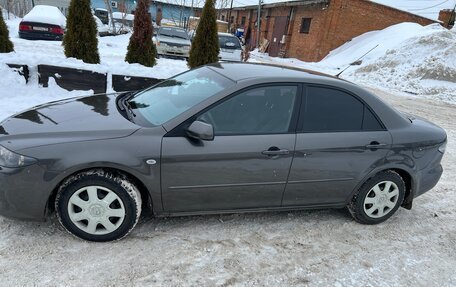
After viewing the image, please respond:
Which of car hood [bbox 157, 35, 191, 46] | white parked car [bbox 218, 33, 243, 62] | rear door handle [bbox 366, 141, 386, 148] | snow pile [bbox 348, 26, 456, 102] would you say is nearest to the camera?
rear door handle [bbox 366, 141, 386, 148]

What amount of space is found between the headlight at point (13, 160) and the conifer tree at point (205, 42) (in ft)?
18.3

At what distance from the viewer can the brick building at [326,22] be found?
21.3 meters

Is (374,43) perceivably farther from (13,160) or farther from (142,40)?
(13,160)

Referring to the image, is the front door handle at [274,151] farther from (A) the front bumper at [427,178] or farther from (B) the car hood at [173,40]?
(B) the car hood at [173,40]

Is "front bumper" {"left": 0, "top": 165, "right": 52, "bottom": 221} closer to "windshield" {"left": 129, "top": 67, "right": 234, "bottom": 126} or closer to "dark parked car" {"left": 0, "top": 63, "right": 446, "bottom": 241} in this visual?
"dark parked car" {"left": 0, "top": 63, "right": 446, "bottom": 241}

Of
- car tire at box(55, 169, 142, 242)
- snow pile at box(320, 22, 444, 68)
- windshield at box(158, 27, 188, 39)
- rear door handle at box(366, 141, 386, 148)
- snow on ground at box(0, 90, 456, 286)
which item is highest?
snow pile at box(320, 22, 444, 68)

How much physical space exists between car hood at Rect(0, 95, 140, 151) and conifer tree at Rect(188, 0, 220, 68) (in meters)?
4.69

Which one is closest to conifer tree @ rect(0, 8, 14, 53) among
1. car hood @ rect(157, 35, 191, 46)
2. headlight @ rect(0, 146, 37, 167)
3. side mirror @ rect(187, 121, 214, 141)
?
headlight @ rect(0, 146, 37, 167)

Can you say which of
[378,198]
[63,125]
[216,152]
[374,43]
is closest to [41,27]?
[63,125]

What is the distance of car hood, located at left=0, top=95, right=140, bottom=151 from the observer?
285 centimetres

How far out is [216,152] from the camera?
10.1 feet

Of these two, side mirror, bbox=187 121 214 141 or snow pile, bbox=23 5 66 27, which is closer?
side mirror, bbox=187 121 214 141

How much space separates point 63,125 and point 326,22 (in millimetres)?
20859

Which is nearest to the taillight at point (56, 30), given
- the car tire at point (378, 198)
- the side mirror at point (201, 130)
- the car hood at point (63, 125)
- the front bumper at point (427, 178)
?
the car hood at point (63, 125)
